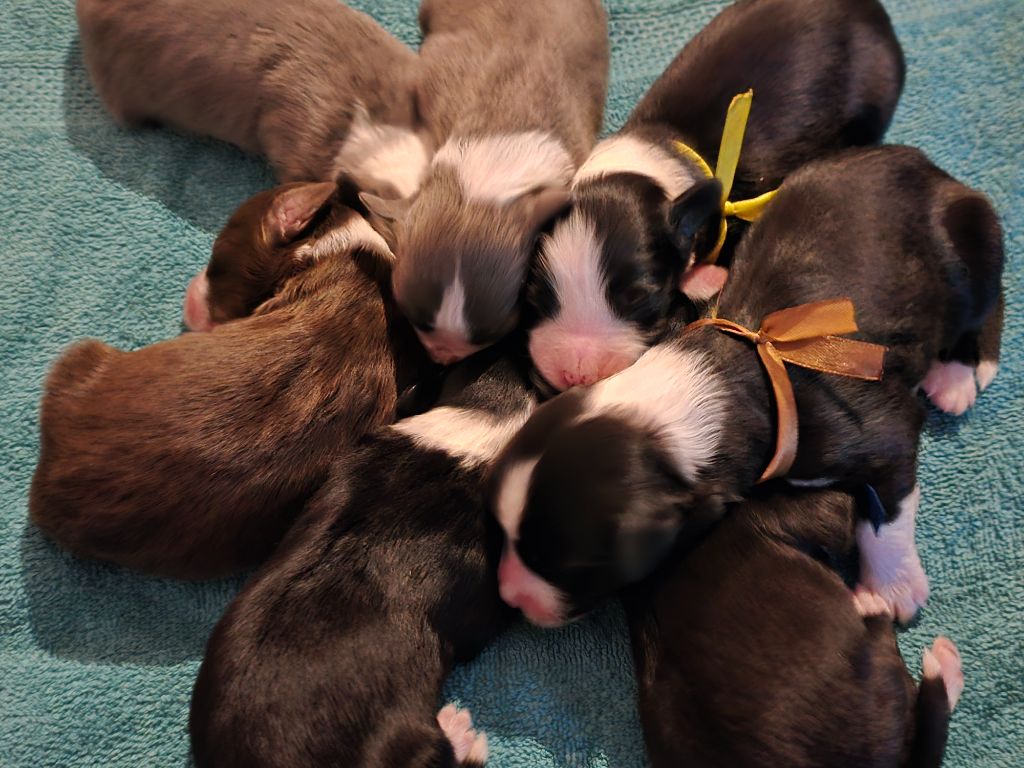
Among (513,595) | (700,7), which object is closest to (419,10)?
(700,7)

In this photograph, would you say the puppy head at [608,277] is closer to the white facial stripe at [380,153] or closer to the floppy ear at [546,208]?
the floppy ear at [546,208]

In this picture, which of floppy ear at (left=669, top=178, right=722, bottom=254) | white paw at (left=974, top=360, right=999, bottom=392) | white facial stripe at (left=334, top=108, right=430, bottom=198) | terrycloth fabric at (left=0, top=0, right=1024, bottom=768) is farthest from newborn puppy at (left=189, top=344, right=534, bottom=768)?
white paw at (left=974, top=360, right=999, bottom=392)

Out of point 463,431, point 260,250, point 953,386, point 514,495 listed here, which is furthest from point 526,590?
point 953,386

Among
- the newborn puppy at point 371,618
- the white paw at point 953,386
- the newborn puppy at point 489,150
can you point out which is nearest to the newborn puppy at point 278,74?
the newborn puppy at point 489,150

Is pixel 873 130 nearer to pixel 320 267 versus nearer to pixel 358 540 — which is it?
pixel 320 267

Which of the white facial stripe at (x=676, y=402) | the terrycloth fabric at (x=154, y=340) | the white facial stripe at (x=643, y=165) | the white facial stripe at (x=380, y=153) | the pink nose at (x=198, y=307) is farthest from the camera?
the white facial stripe at (x=380, y=153)

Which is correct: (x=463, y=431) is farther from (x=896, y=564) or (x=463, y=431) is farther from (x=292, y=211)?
(x=896, y=564)
